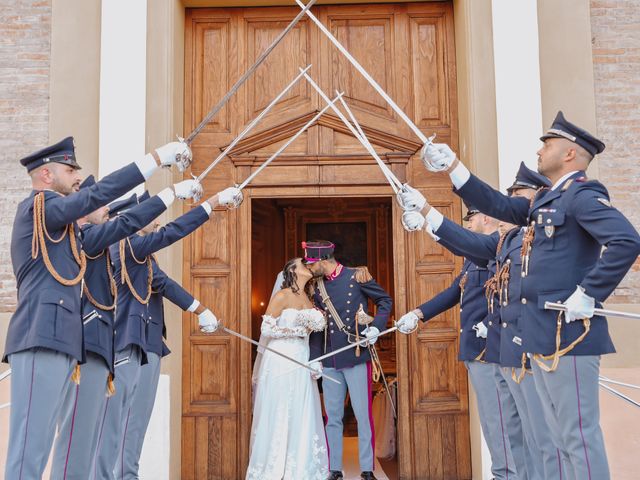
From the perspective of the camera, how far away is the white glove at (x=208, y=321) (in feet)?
19.2

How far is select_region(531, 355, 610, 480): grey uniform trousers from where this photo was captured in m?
3.37

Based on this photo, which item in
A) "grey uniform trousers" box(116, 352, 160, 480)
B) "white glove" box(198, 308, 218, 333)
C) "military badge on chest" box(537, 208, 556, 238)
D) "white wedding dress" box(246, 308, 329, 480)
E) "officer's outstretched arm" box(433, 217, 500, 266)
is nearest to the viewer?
"military badge on chest" box(537, 208, 556, 238)

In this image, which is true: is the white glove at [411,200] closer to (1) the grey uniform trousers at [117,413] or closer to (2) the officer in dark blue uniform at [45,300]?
(2) the officer in dark blue uniform at [45,300]

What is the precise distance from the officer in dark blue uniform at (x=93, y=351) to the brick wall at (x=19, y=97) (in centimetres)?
219

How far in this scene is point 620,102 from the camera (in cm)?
613

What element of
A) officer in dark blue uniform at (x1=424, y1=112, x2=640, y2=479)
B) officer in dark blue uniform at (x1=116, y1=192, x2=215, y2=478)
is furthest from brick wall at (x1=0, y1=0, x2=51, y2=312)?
officer in dark blue uniform at (x1=424, y1=112, x2=640, y2=479)

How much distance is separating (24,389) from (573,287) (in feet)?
8.34

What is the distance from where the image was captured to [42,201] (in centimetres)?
376

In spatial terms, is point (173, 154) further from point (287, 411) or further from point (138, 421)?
point (287, 411)

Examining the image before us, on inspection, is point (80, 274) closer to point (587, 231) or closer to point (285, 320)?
point (587, 231)

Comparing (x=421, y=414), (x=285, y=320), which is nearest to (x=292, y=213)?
(x=285, y=320)

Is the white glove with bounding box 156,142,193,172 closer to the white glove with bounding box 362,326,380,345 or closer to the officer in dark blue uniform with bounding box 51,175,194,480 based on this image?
the officer in dark blue uniform with bounding box 51,175,194,480

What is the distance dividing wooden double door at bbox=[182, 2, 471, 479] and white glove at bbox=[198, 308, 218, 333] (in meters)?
0.51

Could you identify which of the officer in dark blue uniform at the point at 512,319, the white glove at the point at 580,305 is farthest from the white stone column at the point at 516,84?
the white glove at the point at 580,305
